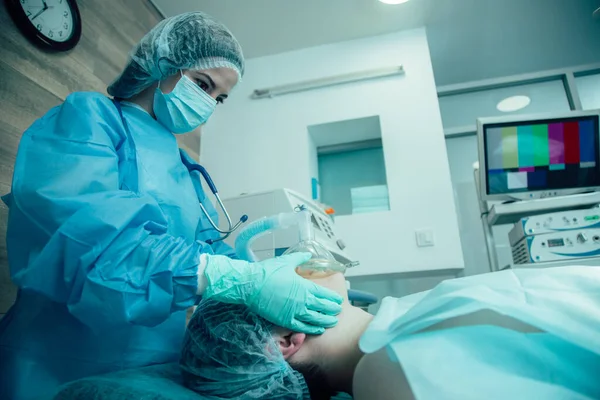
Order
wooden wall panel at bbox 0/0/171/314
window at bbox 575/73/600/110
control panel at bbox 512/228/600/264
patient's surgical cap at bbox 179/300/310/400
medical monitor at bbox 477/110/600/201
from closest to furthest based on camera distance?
1. patient's surgical cap at bbox 179/300/310/400
2. wooden wall panel at bbox 0/0/171/314
3. control panel at bbox 512/228/600/264
4. medical monitor at bbox 477/110/600/201
5. window at bbox 575/73/600/110

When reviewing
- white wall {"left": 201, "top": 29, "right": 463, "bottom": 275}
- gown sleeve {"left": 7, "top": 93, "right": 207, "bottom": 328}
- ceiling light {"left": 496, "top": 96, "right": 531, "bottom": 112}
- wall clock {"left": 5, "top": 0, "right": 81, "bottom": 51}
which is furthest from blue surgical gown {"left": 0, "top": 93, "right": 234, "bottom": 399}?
ceiling light {"left": 496, "top": 96, "right": 531, "bottom": 112}

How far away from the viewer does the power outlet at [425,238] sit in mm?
2082

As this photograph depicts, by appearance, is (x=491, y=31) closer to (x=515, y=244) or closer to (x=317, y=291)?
(x=515, y=244)

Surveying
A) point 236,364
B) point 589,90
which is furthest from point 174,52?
point 589,90

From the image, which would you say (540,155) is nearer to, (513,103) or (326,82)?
(513,103)

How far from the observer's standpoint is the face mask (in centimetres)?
113

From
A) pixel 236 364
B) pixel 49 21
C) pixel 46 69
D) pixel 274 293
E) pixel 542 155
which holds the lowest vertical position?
pixel 236 364

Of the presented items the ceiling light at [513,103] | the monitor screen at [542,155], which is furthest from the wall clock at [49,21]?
the ceiling light at [513,103]

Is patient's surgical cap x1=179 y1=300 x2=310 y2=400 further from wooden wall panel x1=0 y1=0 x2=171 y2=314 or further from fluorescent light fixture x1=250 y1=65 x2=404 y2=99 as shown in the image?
fluorescent light fixture x1=250 y1=65 x2=404 y2=99

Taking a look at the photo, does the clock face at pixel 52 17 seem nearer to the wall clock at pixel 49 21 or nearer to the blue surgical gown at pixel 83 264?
the wall clock at pixel 49 21

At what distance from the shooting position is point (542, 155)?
198cm

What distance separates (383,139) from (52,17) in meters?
1.78

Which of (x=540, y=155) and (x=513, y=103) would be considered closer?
(x=540, y=155)

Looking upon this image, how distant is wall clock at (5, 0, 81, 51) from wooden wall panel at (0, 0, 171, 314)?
0.03 meters
